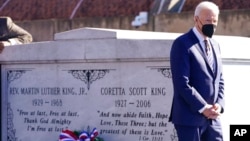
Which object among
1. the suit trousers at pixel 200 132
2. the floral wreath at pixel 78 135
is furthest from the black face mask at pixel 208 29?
the floral wreath at pixel 78 135

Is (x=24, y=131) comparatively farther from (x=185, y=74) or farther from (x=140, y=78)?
(x=185, y=74)

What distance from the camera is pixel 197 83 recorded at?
542 centimetres

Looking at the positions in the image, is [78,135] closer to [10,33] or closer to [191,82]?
[191,82]

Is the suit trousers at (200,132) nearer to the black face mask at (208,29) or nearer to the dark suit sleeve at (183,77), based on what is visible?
the dark suit sleeve at (183,77)

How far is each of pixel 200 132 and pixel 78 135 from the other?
2.06 meters

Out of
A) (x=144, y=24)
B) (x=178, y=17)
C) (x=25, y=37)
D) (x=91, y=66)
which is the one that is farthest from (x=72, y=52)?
(x=144, y=24)

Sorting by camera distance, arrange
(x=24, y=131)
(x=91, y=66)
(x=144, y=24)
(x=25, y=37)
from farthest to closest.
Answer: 1. (x=144, y=24)
2. (x=25, y=37)
3. (x=24, y=131)
4. (x=91, y=66)

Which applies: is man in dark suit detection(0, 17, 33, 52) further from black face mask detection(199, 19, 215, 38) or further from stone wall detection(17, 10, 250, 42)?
stone wall detection(17, 10, 250, 42)

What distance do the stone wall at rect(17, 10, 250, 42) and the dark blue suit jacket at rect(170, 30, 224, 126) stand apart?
9.97 meters

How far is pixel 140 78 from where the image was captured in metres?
6.90

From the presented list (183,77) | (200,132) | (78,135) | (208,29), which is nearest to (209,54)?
(208,29)

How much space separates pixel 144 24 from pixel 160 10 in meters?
1.16

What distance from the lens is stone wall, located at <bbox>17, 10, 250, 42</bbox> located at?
611 inches

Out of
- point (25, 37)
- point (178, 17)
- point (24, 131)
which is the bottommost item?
point (24, 131)
